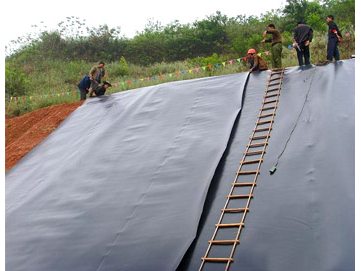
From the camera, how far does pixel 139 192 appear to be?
10.6 feet

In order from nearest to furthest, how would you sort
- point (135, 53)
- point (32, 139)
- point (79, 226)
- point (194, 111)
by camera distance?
1. point (79, 226)
2. point (194, 111)
3. point (32, 139)
4. point (135, 53)

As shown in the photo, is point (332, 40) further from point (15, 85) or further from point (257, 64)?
point (15, 85)

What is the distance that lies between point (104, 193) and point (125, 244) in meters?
0.75

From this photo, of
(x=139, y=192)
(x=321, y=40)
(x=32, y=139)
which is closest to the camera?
(x=139, y=192)

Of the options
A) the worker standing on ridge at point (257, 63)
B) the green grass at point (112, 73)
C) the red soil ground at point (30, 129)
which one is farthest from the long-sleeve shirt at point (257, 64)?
the red soil ground at point (30, 129)

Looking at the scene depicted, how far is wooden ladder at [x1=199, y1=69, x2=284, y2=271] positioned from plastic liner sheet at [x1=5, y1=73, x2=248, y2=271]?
183 mm

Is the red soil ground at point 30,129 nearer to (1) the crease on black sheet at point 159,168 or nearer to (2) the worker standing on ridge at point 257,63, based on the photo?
(1) the crease on black sheet at point 159,168

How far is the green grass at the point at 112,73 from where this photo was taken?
9.16 metres

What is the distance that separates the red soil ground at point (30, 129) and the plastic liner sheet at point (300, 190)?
13.2 feet

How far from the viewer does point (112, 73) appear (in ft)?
41.9

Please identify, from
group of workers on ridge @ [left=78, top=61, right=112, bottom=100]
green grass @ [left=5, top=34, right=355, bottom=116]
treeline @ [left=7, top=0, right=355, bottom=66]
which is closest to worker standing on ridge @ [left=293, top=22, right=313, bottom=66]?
green grass @ [left=5, top=34, right=355, bottom=116]

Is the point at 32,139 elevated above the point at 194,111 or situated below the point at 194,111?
below

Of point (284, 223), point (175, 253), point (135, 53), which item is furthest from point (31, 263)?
point (135, 53)

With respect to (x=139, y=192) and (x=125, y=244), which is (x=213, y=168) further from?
(x=125, y=244)
